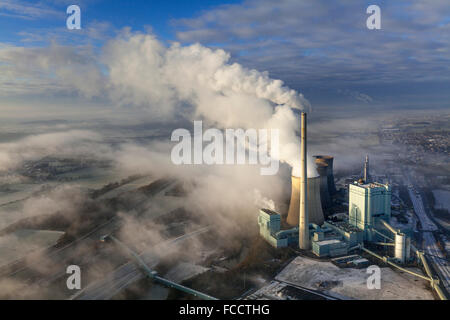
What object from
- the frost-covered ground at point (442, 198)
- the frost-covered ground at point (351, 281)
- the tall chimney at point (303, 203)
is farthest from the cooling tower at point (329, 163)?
the frost-covered ground at point (351, 281)

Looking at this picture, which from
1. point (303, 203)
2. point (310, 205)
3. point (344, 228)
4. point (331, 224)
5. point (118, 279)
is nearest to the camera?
point (118, 279)

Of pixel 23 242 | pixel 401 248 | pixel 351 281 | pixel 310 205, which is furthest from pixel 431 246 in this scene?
pixel 23 242

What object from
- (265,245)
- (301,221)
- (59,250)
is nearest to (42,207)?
(59,250)

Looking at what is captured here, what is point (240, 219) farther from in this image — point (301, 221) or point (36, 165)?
point (36, 165)

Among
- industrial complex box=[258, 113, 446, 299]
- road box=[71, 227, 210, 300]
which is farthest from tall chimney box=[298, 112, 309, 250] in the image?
road box=[71, 227, 210, 300]

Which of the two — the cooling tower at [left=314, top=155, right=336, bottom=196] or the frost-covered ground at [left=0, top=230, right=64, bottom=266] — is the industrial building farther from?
the frost-covered ground at [left=0, top=230, right=64, bottom=266]

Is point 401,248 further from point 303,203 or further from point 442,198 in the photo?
point 442,198
